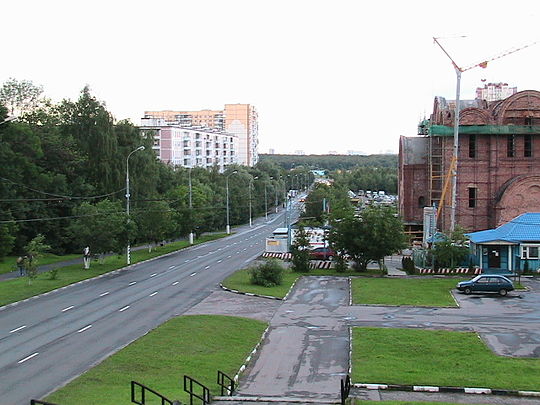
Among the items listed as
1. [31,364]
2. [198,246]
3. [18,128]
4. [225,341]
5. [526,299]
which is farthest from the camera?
[198,246]

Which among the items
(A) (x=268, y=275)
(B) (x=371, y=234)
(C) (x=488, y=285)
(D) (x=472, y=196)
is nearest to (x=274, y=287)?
(A) (x=268, y=275)

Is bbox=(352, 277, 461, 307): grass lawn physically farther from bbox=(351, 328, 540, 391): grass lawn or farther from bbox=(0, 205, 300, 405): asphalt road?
bbox=(0, 205, 300, 405): asphalt road

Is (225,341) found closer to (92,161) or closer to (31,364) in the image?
(31,364)

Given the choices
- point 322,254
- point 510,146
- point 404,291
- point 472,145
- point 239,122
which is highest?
point 239,122

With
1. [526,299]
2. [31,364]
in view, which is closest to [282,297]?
[526,299]

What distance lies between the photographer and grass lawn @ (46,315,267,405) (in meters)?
17.2

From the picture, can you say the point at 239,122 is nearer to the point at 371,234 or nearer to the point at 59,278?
the point at 371,234

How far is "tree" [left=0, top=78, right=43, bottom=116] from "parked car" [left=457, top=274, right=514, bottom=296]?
49320 millimetres

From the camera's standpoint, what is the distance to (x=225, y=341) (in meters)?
24.3

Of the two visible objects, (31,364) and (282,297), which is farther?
(282,297)

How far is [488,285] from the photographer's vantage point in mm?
36250

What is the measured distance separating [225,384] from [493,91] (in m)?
69.4

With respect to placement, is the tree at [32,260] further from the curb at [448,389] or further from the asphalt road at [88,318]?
the curb at [448,389]

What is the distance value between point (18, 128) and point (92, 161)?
34.6ft
